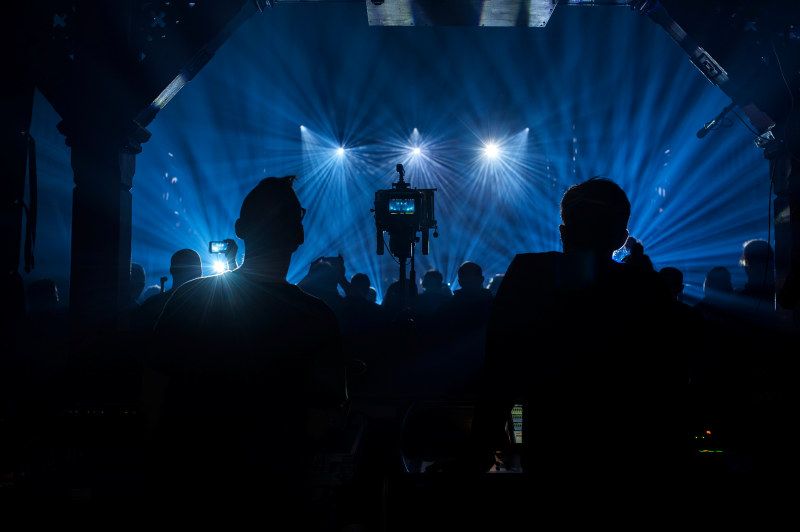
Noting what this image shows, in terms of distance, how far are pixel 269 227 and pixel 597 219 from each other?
104cm

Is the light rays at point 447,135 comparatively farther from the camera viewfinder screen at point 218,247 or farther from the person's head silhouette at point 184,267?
the camera viewfinder screen at point 218,247

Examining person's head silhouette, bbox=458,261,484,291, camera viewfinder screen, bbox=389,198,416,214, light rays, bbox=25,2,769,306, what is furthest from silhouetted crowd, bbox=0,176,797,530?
light rays, bbox=25,2,769,306

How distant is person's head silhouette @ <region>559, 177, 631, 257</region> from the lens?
58.9 inches

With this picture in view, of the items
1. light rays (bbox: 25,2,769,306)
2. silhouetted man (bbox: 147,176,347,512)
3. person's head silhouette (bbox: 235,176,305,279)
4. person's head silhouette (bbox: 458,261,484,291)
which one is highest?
light rays (bbox: 25,2,769,306)

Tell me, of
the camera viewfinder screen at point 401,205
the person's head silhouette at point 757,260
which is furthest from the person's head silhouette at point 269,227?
the person's head silhouette at point 757,260

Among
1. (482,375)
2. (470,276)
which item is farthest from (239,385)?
(470,276)

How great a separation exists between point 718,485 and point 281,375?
1.51 metres

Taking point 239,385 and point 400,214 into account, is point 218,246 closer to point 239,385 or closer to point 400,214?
point 400,214

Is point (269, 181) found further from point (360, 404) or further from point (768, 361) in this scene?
point (768, 361)

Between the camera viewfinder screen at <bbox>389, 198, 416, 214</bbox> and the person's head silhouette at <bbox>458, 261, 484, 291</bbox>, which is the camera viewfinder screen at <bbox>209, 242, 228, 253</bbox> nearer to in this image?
the camera viewfinder screen at <bbox>389, 198, 416, 214</bbox>

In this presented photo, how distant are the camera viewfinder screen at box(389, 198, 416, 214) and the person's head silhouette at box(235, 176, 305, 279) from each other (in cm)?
213

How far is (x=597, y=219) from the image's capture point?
150 centimetres

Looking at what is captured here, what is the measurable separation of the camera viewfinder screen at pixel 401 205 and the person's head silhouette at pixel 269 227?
2132 mm

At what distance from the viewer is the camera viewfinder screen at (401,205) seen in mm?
3652
